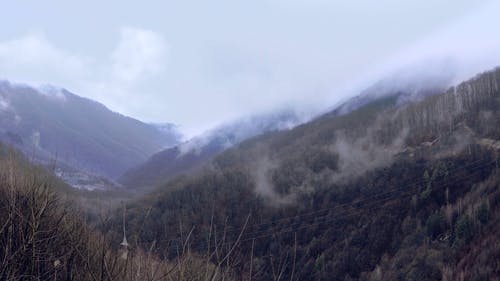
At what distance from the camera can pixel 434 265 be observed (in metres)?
83.3

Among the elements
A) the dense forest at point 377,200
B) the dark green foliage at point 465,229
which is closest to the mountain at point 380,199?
the dark green foliage at point 465,229

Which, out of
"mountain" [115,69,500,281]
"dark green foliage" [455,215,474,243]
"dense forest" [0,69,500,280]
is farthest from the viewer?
"dark green foliage" [455,215,474,243]

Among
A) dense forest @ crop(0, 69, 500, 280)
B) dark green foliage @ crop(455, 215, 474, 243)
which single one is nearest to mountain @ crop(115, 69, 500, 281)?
dark green foliage @ crop(455, 215, 474, 243)

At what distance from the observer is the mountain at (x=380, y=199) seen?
91.4m

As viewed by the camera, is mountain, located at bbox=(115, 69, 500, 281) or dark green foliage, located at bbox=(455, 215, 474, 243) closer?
mountain, located at bbox=(115, 69, 500, 281)

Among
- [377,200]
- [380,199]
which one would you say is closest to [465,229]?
[377,200]

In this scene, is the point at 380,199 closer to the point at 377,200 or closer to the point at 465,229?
the point at 377,200

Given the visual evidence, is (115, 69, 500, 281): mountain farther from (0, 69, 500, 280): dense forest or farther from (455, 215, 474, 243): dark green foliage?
(0, 69, 500, 280): dense forest

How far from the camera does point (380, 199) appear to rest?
128 metres

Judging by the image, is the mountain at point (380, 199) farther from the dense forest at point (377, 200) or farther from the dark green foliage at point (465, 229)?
the dense forest at point (377, 200)

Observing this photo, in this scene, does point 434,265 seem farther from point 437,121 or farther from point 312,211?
point 437,121

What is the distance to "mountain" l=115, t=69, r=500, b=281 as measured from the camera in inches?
3600

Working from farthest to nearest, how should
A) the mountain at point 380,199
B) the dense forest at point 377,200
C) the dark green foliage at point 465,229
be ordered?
the dark green foliage at point 465,229 → the mountain at point 380,199 → the dense forest at point 377,200

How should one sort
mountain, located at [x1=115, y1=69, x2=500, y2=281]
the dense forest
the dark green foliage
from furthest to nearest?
1. the dark green foliage
2. mountain, located at [x1=115, y1=69, x2=500, y2=281]
3. the dense forest
